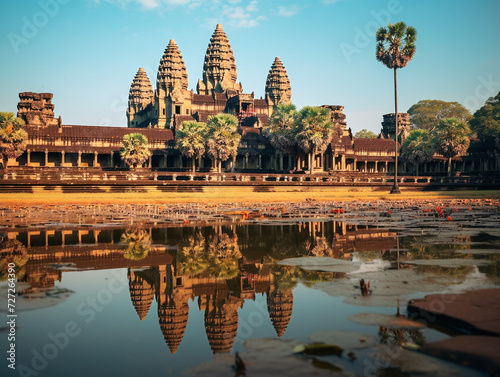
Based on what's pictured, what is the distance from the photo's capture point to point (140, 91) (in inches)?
5945

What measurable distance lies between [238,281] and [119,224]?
43.5ft

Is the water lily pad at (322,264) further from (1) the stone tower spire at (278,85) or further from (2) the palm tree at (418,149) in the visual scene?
(1) the stone tower spire at (278,85)

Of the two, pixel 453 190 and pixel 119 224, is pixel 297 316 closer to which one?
pixel 119 224

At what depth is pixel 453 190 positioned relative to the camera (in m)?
62.8

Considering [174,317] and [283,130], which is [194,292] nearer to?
[174,317]

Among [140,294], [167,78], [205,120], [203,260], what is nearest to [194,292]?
[140,294]

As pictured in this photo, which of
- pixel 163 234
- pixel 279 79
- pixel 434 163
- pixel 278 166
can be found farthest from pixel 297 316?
pixel 279 79

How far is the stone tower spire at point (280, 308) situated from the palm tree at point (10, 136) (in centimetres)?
7134

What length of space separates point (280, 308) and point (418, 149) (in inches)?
3454

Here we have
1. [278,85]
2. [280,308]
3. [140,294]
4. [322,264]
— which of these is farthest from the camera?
[278,85]

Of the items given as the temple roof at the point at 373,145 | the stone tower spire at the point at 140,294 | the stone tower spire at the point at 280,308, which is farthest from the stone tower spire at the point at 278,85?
the stone tower spire at the point at 280,308

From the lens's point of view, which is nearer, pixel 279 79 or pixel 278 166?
pixel 278 166

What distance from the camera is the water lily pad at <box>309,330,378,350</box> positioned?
6.59 m

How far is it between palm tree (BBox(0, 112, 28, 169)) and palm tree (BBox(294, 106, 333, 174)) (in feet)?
131
